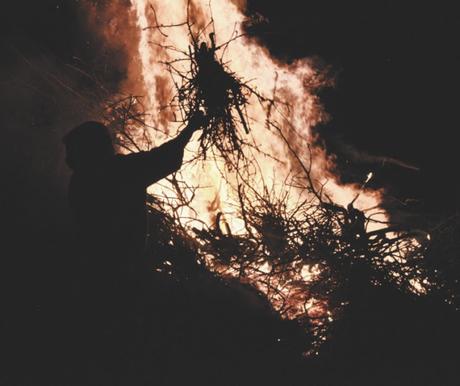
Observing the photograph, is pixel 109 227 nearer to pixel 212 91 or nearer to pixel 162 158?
pixel 162 158

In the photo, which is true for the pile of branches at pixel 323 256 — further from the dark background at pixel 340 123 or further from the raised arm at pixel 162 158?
the raised arm at pixel 162 158

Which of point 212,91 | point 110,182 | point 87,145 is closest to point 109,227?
point 110,182

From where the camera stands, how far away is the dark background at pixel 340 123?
2947mm

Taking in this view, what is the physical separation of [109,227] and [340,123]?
8.80ft

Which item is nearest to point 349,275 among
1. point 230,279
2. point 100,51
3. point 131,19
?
point 230,279

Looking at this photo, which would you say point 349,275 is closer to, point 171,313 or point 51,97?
point 171,313

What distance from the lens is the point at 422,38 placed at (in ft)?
9.77

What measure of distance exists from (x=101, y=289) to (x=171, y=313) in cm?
74

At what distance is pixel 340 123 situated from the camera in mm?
3881

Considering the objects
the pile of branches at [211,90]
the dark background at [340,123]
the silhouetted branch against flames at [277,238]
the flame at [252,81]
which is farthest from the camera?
the flame at [252,81]

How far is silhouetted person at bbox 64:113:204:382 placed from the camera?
237cm

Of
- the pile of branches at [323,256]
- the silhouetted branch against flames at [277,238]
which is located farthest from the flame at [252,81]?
the pile of branches at [323,256]

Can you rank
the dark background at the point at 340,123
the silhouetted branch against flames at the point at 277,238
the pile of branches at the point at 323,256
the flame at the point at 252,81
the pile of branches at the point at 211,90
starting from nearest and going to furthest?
the pile of branches at the point at 211,90
the silhouetted branch against flames at the point at 277,238
the dark background at the point at 340,123
the pile of branches at the point at 323,256
the flame at the point at 252,81

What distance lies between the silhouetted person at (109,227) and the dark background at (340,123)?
0.91 metres
